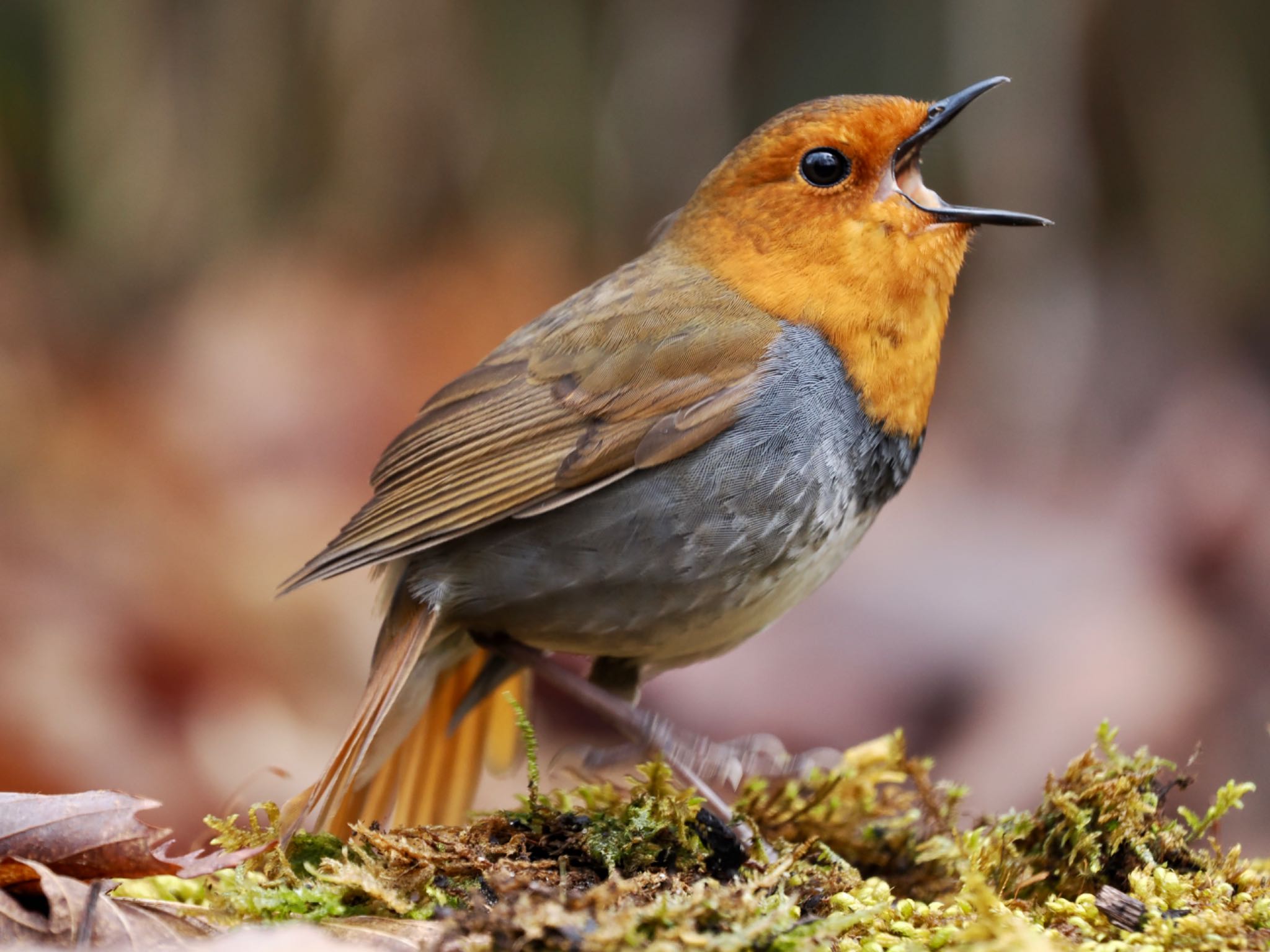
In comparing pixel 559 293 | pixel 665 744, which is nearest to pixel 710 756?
pixel 665 744

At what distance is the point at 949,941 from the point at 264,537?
156 inches

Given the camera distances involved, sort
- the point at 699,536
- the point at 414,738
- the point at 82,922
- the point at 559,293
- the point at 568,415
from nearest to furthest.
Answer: the point at 82,922 < the point at 699,536 < the point at 568,415 < the point at 414,738 < the point at 559,293

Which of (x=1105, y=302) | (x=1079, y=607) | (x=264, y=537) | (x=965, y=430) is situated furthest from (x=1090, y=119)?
(x=264, y=537)

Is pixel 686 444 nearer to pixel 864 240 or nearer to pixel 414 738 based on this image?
pixel 864 240

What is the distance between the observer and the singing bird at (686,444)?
2.42 metres

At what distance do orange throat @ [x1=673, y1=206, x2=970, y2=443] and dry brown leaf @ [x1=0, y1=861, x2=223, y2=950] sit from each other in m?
1.58

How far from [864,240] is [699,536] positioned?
732 mm

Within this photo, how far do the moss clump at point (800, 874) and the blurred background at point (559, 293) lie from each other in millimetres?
1956

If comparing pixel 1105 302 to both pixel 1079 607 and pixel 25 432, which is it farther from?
pixel 25 432

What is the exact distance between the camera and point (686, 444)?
243cm

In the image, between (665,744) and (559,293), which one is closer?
(665,744)

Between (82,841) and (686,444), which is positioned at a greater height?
(686,444)

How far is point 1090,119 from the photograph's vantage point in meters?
5.54

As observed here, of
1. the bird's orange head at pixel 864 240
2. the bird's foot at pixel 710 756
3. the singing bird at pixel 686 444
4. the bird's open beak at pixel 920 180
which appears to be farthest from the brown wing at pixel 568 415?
the bird's foot at pixel 710 756
